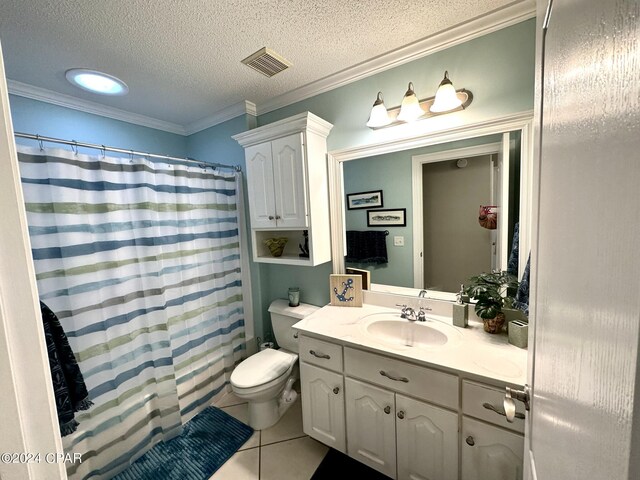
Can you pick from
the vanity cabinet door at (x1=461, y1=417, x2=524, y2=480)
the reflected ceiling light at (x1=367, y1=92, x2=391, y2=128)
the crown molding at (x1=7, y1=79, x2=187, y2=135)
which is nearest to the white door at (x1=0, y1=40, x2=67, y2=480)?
the vanity cabinet door at (x1=461, y1=417, x2=524, y2=480)

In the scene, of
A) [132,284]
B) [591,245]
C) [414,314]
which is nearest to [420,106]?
[414,314]

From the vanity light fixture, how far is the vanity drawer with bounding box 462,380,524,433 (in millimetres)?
1341

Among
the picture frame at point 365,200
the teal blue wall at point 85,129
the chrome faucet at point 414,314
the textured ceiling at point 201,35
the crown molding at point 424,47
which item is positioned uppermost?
the textured ceiling at point 201,35

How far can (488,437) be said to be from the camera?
41.3 inches

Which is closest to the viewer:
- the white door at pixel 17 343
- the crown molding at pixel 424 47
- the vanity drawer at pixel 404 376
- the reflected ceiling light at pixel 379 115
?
the white door at pixel 17 343

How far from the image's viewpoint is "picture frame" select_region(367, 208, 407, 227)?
1.66 metres

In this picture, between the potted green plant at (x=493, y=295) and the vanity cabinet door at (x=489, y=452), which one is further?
the potted green plant at (x=493, y=295)

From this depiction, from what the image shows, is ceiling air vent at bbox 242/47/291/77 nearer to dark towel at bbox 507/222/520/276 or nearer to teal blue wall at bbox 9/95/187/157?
teal blue wall at bbox 9/95/187/157

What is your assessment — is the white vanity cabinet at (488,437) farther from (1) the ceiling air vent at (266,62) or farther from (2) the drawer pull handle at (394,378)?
(1) the ceiling air vent at (266,62)

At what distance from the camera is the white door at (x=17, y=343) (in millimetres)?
375

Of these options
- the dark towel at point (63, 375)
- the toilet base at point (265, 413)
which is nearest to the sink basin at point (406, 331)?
the toilet base at point (265, 413)

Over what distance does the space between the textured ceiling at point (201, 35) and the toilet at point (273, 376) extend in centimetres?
174

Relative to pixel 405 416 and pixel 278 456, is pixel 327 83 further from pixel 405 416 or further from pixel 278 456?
pixel 278 456

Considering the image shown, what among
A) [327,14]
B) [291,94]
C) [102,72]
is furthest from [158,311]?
[327,14]
